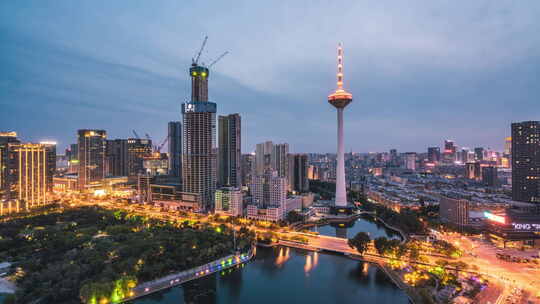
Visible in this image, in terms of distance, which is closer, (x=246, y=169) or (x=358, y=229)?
(x=358, y=229)

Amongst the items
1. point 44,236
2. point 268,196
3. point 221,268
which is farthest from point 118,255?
point 268,196

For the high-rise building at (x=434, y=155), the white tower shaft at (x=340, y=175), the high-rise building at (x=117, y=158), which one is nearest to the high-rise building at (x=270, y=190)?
the white tower shaft at (x=340, y=175)

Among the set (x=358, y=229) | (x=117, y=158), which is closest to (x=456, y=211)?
(x=358, y=229)

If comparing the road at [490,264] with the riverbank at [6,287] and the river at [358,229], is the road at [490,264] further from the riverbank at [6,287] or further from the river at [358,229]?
the riverbank at [6,287]

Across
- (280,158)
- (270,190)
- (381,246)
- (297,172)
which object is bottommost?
(381,246)

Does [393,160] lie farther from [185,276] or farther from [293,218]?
[185,276]

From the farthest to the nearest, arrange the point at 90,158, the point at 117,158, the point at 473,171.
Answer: the point at 473,171
the point at 117,158
the point at 90,158

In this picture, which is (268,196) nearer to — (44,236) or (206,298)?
(206,298)

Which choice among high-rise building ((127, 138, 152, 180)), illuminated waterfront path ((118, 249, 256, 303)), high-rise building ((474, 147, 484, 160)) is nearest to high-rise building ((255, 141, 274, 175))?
high-rise building ((127, 138, 152, 180))
